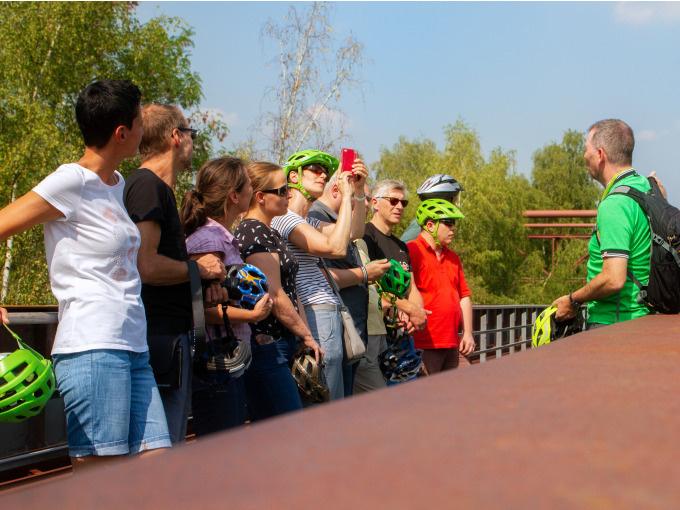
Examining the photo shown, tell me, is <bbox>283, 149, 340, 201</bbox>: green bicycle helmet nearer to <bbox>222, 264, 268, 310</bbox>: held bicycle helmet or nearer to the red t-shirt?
<bbox>222, 264, 268, 310</bbox>: held bicycle helmet

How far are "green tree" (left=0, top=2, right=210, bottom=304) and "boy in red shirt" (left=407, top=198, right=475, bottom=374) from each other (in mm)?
19648

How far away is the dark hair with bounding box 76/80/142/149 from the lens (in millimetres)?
3268

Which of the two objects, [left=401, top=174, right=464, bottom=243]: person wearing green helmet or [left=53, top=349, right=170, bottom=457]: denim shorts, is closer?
[left=53, top=349, right=170, bottom=457]: denim shorts

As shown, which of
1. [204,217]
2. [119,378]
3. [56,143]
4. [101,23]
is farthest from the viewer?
[101,23]

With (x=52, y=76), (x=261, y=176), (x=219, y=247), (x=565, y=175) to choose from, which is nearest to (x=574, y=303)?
(x=261, y=176)

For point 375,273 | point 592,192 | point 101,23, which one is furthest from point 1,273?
point 592,192

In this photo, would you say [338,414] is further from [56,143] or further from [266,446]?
[56,143]

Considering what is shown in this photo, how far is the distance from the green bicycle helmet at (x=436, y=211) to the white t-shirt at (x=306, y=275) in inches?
79.6

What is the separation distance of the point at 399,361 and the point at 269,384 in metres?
1.69

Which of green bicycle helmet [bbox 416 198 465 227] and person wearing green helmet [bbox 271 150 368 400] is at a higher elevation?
green bicycle helmet [bbox 416 198 465 227]

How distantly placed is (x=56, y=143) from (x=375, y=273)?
21637mm

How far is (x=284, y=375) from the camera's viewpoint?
4.45m

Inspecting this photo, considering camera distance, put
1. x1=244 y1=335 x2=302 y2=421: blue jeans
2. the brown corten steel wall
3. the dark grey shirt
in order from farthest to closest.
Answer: the dark grey shirt < x1=244 y1=335 x2=302 y2=421: blue jeans < the brown corten steel wall

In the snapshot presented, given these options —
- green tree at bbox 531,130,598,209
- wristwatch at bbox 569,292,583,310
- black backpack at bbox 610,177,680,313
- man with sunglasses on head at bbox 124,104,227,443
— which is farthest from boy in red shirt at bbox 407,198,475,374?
green tree at bbox 531,130,598,209
